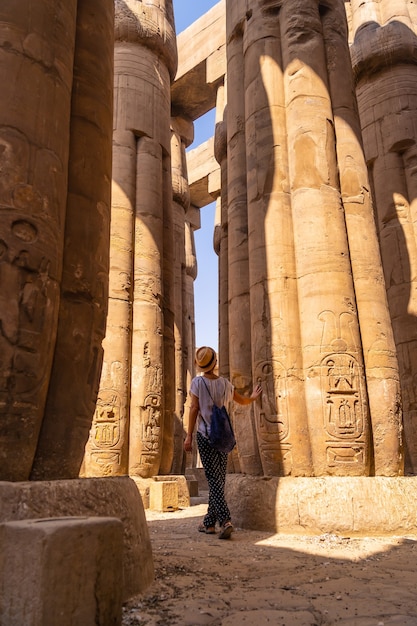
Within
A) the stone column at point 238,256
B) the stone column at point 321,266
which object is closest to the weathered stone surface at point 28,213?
the stone column at point 321,266

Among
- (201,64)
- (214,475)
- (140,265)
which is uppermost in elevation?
(201,64)

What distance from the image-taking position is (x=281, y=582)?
8.91 feet

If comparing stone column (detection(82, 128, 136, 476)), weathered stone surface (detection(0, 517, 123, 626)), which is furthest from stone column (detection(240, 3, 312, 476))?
weathered stone surface (detection(0, 517, 123, 626))

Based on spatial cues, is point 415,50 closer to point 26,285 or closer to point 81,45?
point 81,45

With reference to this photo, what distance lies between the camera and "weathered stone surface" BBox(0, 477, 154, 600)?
7.03ft

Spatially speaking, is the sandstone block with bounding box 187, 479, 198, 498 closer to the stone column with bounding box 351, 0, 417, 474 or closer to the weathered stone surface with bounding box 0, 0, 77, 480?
the stone column with bounding box 351, 0, 417, 474

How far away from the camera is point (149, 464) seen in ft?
A: 24.7

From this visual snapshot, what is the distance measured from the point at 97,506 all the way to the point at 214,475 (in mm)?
2128

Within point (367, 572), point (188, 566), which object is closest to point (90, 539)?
point (188, 566)

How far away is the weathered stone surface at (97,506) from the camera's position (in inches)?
84.4

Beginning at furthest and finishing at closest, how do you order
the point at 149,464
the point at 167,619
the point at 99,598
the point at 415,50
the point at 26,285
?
the point at 415,50
the point at 149,464
the point at 26,285
the point at 167,619
the point at 99,598

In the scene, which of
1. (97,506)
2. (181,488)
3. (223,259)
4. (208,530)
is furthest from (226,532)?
(223,259)

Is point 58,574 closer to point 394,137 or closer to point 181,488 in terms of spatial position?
point 181,488

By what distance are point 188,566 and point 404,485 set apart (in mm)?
2174
